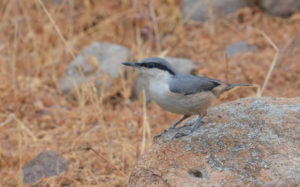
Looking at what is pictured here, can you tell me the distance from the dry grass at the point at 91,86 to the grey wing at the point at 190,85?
0.81 meters

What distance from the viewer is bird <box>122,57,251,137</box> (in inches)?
148

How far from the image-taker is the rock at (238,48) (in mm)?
7700

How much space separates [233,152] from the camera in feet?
10.8

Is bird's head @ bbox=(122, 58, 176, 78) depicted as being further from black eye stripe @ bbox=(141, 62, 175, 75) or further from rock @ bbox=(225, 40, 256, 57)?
rock @ bbox=(225, 40, 256, 57)

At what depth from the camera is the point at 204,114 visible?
3992mm

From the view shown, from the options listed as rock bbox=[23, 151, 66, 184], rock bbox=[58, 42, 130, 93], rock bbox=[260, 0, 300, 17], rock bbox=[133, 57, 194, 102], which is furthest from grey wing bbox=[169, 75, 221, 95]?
rock bbox=[260, 0, 300, 17]

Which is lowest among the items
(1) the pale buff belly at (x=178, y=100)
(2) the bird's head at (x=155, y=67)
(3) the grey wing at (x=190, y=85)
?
(1) the pale buff belly at (x=178, y=100)

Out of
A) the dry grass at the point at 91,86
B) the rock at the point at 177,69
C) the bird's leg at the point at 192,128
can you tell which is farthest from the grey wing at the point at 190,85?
the rock at the point at 177,69

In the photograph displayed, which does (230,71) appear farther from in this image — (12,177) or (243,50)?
(12,177)

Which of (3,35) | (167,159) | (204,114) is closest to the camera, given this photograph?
(167,159)

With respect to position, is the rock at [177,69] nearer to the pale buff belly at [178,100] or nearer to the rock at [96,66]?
the rock at [96,66]

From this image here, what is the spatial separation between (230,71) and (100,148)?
2858 millimetres

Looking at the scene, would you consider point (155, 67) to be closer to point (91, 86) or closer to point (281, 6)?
point (91, 86)

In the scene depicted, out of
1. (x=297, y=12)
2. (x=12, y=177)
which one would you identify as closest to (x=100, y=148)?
(x=12, y=177)
